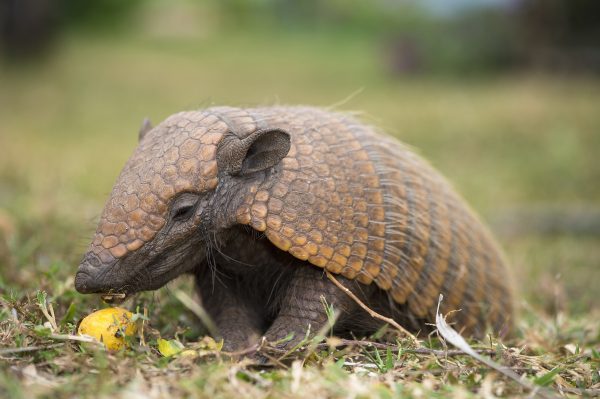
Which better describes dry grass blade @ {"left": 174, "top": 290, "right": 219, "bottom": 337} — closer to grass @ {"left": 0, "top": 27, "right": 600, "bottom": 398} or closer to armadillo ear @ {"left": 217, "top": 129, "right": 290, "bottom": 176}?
grass @ {"left": 0, "top": 27, "right": 600, "bottom": 398}

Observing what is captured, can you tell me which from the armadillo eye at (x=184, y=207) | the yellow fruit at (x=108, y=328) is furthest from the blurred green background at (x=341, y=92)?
the armadillo eye at (x=184, y=207)

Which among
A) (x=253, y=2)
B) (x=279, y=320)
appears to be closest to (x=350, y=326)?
(x=279, y=320)

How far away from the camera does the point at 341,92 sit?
61.8ft

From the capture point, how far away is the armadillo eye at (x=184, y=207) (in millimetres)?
3625

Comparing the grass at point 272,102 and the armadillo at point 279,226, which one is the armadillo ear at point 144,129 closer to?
the armadillo at point 279,226

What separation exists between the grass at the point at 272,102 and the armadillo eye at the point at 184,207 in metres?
0.67

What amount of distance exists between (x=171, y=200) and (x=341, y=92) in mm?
15592

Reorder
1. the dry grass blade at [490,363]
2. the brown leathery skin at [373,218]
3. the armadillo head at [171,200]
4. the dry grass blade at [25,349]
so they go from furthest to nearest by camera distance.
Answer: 1. the brown leathery skin at [373,218]
2. the armadillo head at [171,200]
3. the dry grass blade at [25,349]
4. the dry grass blade at [490,363]

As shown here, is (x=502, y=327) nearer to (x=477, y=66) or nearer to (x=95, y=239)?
(x=95, y=239)

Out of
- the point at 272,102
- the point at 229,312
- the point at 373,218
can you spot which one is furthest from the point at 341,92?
the point at 373,218

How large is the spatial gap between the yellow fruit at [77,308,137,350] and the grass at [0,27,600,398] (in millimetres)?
82

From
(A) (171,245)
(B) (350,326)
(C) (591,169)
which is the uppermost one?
(A) (171,245)

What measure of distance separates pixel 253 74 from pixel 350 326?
1667cm

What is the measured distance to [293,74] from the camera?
20.7m
